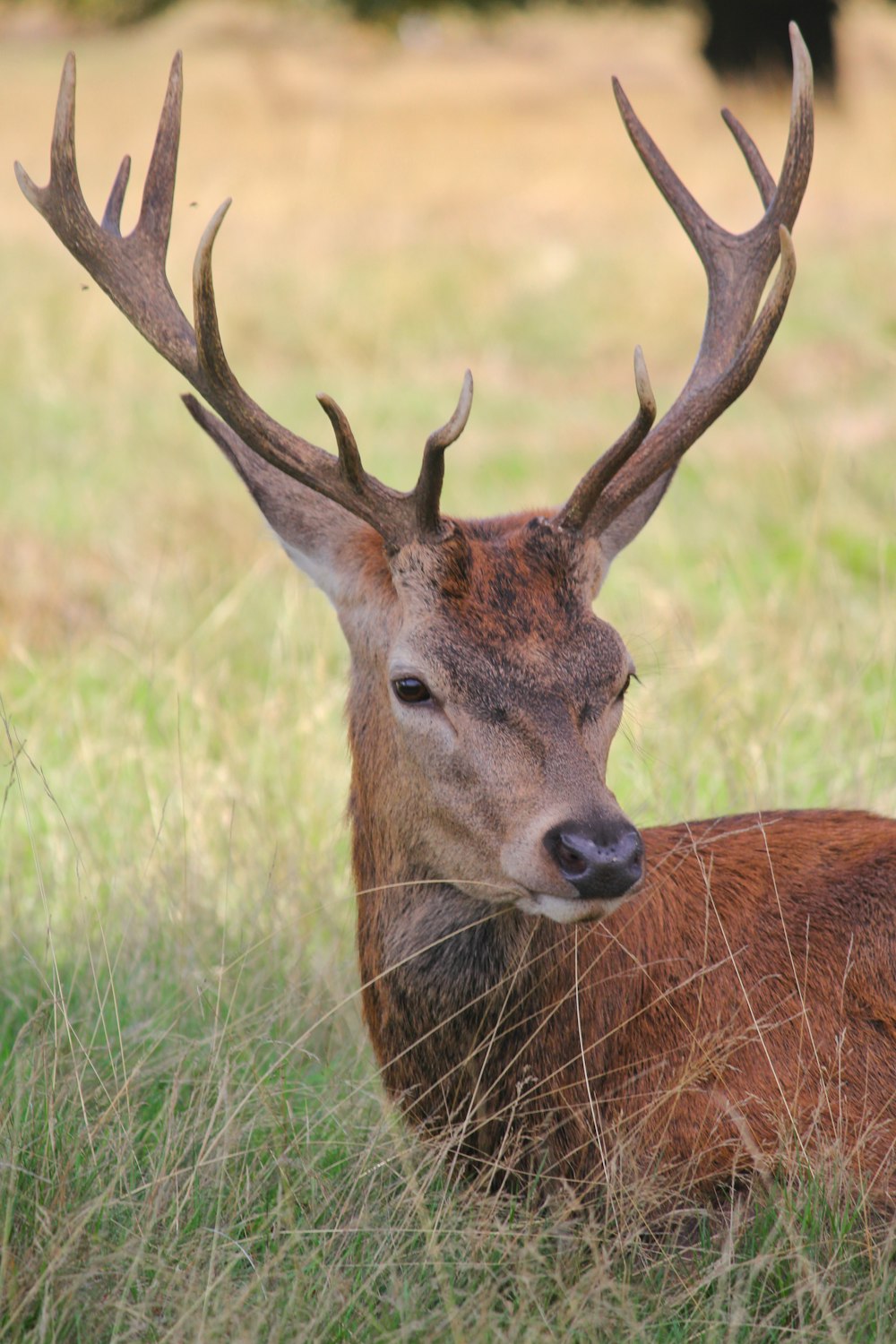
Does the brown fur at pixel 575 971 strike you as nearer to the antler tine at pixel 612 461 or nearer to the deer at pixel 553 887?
the deer at pixel 553 887

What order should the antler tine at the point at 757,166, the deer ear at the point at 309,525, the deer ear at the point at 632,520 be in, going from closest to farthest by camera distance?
the deer ear at the point at 309,525 → the deer ear at the point at 632,520 → the antler tine at the point at 757,166

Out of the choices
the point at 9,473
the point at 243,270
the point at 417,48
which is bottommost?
the point at 9,473

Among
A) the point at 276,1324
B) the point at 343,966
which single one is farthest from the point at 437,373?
the point at 276,1324

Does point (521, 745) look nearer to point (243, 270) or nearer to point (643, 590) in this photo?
point (643, 590)

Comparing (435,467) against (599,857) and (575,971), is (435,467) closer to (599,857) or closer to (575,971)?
(599,857)

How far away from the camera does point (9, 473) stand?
30.8 feet

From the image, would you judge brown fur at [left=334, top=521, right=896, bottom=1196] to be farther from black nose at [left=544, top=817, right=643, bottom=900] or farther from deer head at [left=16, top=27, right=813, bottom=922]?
black nose at [left=544, top=817, right=643, bottom=900]

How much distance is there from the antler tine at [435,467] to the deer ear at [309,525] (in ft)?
0.95

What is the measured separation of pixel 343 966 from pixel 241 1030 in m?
0.55

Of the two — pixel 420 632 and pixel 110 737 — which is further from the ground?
pixel 420 632

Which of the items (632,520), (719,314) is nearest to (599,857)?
(632,520)

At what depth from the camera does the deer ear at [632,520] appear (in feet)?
12.3

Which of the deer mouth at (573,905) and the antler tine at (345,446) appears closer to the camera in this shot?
the deer mouth at (573,905)

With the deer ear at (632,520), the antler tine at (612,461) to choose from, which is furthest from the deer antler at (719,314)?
the deer ear at (632,520)
